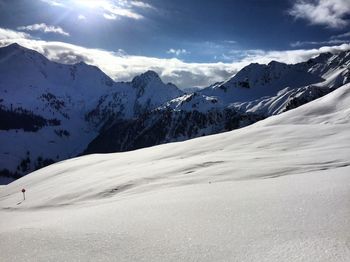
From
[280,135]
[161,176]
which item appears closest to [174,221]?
[161,176]

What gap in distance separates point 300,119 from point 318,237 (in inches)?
1421

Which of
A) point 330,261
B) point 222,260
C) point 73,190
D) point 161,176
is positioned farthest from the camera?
point 73,190

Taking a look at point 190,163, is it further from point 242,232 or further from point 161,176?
point 242,232

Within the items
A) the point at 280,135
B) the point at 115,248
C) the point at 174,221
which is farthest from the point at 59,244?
the point at 280,135

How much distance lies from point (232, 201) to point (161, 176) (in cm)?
938

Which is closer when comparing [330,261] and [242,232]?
[330,261]

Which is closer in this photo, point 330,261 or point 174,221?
point 330,261

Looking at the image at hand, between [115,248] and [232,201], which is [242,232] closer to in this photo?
[115,248]

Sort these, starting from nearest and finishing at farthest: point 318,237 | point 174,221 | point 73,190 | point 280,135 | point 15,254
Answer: point 318,237 < point 15,254 < point 174,221 < point 73,190 < point 280,135

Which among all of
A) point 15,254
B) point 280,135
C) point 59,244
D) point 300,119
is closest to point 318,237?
point 59,244

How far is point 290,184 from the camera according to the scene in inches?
510

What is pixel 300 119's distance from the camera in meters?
41.6

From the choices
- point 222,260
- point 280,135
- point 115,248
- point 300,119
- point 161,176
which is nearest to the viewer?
point 222,260

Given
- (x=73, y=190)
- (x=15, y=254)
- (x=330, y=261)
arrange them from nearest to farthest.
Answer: (x=330, y=261), (x=15, y=254), (x=73, y=190)
